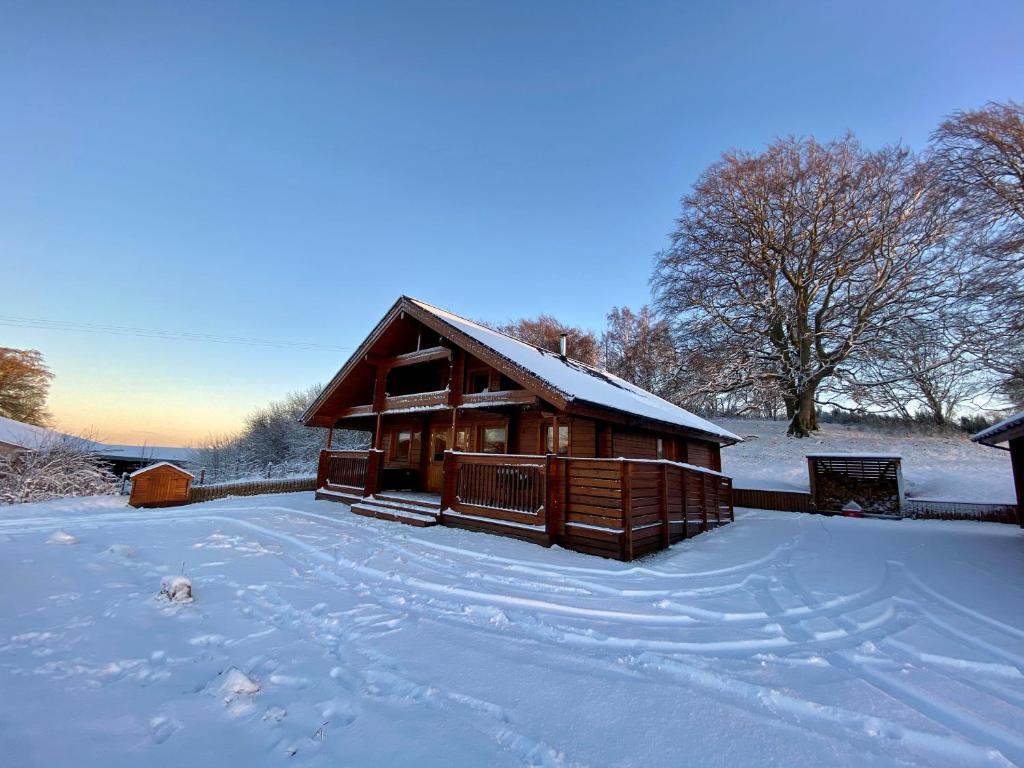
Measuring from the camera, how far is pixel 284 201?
13188mm

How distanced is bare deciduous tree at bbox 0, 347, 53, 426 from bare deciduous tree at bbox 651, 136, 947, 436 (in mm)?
44048

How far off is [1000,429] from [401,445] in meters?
14.4

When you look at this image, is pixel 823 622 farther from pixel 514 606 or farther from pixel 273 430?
pixel 273 430

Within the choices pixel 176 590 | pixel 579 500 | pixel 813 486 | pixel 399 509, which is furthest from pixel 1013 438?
pixel 176 590

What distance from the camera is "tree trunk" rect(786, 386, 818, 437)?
21.6 metres

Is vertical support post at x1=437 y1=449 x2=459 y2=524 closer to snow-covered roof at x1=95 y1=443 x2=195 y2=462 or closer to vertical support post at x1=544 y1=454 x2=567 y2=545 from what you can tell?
vertical support post at x1=544 y1=454 x2=567 y2=545

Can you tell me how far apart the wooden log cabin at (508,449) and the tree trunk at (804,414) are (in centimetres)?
936

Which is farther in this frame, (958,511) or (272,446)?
(272,446)

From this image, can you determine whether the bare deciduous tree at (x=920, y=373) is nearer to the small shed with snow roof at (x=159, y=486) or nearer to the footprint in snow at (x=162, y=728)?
the footprint in snow at (x=162, y=728)

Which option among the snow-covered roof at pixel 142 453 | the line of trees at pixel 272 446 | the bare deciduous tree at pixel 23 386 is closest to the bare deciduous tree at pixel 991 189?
the line of trees at pixel 272 446

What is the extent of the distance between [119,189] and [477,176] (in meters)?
10.6

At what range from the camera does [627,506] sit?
264 inches

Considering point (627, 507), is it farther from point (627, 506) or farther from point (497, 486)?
point (497, 486)

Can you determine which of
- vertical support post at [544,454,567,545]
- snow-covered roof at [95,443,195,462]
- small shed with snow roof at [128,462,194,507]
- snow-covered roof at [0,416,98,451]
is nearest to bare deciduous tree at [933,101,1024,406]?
vertical support post at [544,454,567,545]
